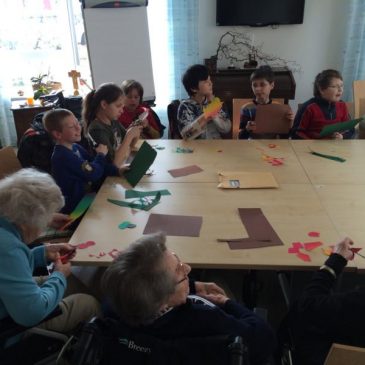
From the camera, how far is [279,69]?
429cm

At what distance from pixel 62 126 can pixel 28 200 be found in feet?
2.79

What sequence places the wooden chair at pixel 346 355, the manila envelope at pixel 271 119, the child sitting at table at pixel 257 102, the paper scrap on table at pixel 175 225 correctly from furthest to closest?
the child sitting at table at pixel 257 102 → the manila envelope at pixel 271 119 → the paper scrap on table at pixel 175 225 → the wooden chair at pixel 346 355

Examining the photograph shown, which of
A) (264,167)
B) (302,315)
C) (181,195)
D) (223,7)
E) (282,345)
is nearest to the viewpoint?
(302,315)

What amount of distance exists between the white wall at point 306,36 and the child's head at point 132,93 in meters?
1.86

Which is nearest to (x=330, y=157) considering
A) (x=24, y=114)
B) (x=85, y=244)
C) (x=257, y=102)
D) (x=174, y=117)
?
(x=257, y=102)

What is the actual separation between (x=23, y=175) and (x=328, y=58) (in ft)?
13.7

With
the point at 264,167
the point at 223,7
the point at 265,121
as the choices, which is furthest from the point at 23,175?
the point at 223,7

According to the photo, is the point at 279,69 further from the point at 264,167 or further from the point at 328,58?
the point at 264,167

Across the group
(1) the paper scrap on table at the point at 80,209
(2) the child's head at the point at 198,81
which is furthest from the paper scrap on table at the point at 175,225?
(2) the child's head at the point at 198,81

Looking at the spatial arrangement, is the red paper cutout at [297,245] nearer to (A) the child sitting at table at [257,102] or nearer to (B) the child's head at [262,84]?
(A) the child sitting at table at [257,102]

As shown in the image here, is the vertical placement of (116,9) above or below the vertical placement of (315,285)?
above

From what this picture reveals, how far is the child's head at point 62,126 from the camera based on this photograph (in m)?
1.91

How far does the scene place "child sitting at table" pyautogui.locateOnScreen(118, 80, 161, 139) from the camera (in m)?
2.82

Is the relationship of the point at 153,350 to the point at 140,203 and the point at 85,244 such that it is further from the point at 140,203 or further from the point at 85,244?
the point at 140,203
